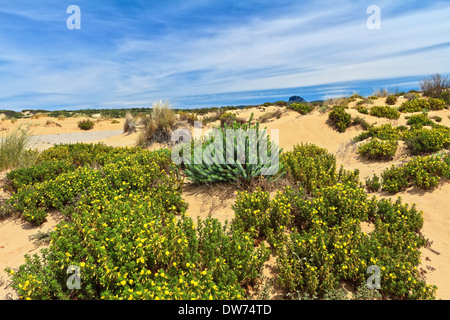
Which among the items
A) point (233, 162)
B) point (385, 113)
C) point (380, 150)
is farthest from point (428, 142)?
point (233, 162)

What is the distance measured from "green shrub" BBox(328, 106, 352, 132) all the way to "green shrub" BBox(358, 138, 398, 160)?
3.57 metres

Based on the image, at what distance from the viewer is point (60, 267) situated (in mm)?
3016

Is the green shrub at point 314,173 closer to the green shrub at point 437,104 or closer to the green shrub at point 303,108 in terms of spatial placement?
the green shrub at point 303,108

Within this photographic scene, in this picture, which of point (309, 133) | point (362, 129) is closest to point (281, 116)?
point (309, 133)

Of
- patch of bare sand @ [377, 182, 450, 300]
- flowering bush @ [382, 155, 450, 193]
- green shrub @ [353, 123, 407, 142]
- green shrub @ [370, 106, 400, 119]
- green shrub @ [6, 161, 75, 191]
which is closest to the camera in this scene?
patch of bare sand @ [377, 182, 450, 300]

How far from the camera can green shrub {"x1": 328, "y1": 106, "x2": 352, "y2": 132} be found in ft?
38.1

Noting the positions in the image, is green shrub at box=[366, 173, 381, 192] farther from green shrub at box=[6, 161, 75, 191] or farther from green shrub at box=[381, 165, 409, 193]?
green shrub at box=[6, 161, 75, 191]

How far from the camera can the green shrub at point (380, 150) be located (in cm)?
767

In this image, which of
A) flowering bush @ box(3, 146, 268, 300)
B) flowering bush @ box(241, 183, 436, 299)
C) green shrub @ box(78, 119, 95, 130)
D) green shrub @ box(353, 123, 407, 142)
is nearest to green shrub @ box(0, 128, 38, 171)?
flowering bush @ box(3, 146, 268, 300)

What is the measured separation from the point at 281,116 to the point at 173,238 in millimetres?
13191

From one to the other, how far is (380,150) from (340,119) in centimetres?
450

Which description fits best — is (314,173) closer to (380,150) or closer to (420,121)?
(380,150)

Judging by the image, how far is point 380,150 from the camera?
7.75 metres
